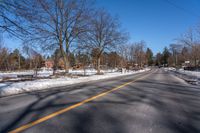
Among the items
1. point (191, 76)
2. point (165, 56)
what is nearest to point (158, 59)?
point (165, 56)

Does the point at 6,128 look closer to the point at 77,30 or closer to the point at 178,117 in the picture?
the point at 178,117

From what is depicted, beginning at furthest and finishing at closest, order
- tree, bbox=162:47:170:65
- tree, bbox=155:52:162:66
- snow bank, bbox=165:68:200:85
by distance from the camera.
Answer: tree, bbox=155:52:162:66 → tree, bbox=162:47:170:65 → snow bank, bbox=165:68:200:85

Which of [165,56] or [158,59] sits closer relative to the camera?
[165,56]

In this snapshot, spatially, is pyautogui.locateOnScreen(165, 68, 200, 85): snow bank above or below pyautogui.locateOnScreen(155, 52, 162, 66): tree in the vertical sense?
below

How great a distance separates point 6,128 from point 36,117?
910 millimetres

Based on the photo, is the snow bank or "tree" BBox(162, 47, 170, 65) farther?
"tree" BBox(162, 47, 170, 65)

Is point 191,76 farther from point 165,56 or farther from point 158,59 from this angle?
point 158,59

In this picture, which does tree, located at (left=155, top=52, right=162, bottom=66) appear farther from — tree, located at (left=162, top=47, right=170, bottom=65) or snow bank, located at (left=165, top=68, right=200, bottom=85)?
snow bank, located at (left=165, top=68, right=200, bottom=85)

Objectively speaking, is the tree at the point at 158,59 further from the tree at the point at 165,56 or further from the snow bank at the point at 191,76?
the snow bank at the point at 191,76

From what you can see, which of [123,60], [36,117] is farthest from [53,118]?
[123,60]

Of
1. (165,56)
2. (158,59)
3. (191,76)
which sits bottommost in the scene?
(191,76)

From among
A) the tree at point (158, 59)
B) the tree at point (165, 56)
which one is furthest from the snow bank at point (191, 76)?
the tree at point (158, 59)

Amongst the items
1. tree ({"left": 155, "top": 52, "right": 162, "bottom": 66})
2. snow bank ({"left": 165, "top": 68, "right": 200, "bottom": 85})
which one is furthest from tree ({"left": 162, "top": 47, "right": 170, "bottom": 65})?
snow bank ({"left": 165, "top": 68, "right": 200, "bottom": 85})

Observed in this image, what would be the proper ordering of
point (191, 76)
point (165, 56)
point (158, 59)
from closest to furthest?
point (191, 76), point (165, 56), point (158, 59)
